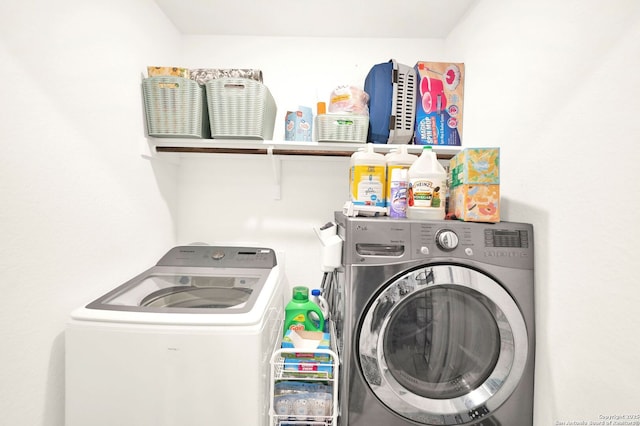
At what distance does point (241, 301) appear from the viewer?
116 centimetres

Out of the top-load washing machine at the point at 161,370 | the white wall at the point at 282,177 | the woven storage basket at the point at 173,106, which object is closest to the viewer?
the top-load washing machine at the point at 161,370

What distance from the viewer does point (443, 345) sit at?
1119mm

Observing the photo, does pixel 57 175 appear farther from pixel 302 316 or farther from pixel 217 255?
pixel 302 316

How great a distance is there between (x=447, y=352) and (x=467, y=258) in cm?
40

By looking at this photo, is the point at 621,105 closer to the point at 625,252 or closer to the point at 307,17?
the point at 625,252

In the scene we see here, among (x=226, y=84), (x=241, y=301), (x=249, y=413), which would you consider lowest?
(x=249, y=413)

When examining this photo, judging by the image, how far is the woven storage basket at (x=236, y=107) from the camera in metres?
1.39

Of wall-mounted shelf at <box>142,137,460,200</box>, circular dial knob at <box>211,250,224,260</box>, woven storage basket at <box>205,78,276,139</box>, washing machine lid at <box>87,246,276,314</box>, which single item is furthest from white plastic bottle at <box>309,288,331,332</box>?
woven storage basket at <box>205,78,276,139</box>

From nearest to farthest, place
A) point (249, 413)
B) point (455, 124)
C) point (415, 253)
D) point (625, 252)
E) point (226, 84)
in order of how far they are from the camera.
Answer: point (625, 252) < point (249, 413) < point (415, 253) < point (226, 84) < point (455, 124)

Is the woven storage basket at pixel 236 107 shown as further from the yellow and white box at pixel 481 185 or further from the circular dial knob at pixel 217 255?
the yellow and white box at pixel 481 185

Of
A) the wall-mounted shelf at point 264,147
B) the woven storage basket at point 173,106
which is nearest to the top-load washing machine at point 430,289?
the wall-mounted shelf at point 264,147

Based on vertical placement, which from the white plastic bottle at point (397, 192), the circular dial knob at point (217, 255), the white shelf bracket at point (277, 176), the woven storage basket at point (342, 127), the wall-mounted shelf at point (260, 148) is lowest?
the circular dial knob at point (217, 255)

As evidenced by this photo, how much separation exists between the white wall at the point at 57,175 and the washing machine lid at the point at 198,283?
14cm

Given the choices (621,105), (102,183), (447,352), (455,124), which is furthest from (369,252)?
(102,183)
